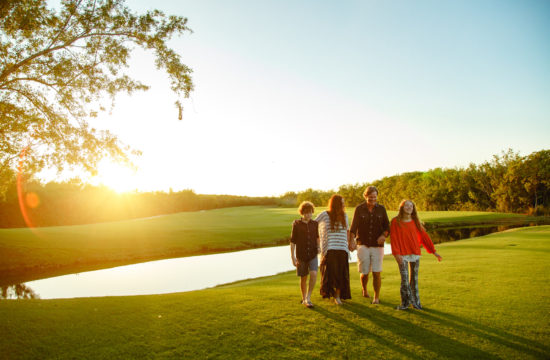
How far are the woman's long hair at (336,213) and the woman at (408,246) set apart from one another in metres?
1.13

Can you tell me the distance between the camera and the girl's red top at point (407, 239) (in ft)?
24.0

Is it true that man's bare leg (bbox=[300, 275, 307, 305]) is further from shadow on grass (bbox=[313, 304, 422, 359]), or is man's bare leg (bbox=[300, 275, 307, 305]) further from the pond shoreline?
the pond shoreline

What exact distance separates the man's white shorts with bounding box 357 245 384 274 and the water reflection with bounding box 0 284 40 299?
574 inches

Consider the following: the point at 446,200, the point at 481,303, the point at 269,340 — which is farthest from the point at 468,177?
the point at 269,340

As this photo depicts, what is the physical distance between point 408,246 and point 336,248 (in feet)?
5.16

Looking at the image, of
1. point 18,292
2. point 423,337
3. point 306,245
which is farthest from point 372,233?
point 18,292

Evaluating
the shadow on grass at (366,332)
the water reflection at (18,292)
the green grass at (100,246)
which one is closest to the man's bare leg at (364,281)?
the shadow on grass at (366,332)

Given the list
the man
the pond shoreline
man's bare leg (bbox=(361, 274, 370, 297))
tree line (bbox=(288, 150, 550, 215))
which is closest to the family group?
the man

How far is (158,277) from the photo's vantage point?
18141 mm

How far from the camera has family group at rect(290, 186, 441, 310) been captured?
7375mm

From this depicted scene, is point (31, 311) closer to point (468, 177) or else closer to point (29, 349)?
point (29, 349)

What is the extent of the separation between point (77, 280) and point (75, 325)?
1310 cm

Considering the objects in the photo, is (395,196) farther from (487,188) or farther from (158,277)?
(158,277)

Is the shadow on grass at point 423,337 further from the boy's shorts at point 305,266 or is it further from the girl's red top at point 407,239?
the girl's red top at point 407,239
